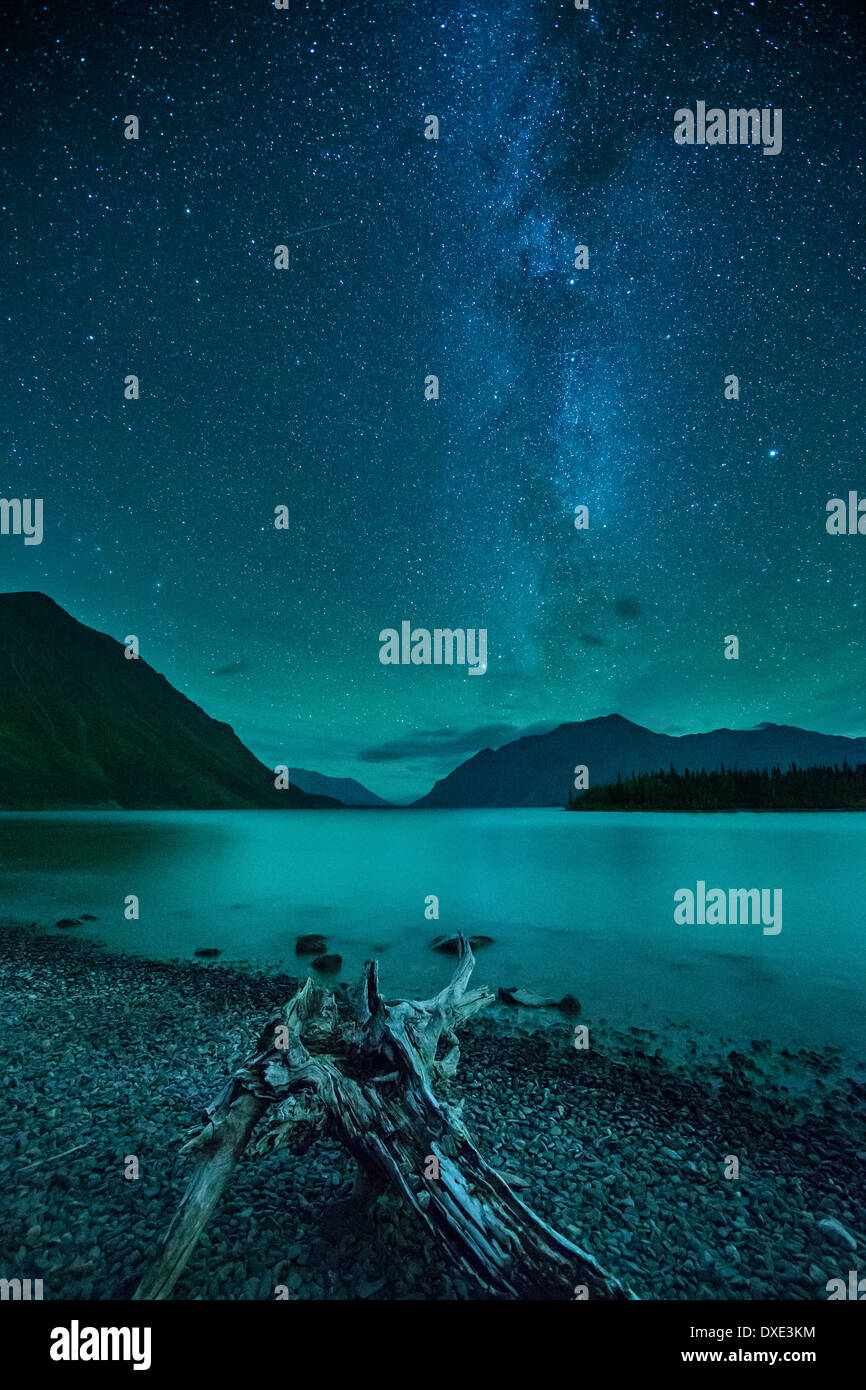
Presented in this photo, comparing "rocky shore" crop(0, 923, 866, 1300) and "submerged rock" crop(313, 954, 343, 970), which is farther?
"submerged rock" crop(313, 954, 343, 970)

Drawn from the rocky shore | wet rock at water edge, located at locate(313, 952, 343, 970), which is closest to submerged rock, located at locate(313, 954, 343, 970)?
wet rock at water edge, located at locate(313, 952, 343, 970)

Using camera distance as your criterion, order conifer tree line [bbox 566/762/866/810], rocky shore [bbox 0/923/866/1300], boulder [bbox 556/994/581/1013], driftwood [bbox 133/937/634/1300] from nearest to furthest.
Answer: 1. driftwood [bbox 133/937/634/1300]
2. rocky shore [bbox 0/923/866/1300]
3. boulder [bbox 556/994/581/1013]
4. conifer tree line [bbox 566/762/866/810]

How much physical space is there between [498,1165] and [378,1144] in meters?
2.37

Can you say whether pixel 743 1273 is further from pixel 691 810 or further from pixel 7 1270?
pixel 691 810

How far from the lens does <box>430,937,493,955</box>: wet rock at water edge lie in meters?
19.0

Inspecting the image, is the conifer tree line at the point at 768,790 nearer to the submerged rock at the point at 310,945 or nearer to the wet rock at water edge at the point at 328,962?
the submerged rock at the point at 310,945

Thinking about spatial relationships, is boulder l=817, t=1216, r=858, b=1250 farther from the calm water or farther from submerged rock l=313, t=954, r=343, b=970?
submerged rock l=313, t=954, r=343, b=970

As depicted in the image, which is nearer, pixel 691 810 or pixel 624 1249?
pixel 624 1249

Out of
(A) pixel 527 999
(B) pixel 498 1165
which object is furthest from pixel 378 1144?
(A) pixel 527 999

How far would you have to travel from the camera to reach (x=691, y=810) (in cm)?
14925

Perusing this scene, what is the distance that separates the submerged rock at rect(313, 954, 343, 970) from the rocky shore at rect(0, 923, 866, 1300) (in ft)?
17.9
